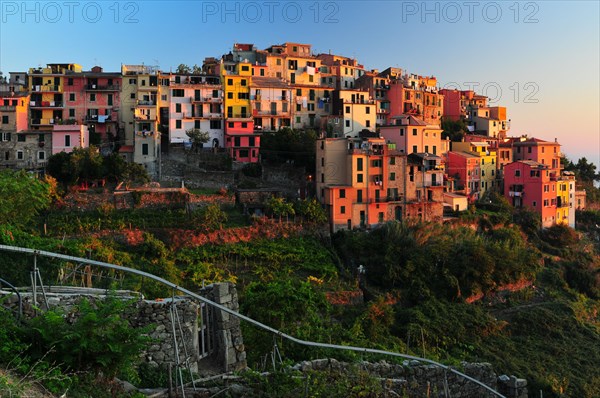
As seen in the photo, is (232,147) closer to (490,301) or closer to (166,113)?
(166,113)

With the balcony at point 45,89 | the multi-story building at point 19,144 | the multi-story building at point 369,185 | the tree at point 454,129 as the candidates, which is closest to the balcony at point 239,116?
the multi-story building at point 369,185

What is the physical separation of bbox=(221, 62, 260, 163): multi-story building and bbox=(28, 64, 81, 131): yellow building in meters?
13.0

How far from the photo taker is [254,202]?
3938 cm

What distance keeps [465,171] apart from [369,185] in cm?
1334

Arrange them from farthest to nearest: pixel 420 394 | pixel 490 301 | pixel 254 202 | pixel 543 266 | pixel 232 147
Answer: pixel 232 147 < pixel 543 266 < pixel 254 202 < pixel 490 301 < pixel 420 394

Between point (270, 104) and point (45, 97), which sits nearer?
point (45, 97)

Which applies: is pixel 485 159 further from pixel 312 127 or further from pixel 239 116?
pixel 239 116

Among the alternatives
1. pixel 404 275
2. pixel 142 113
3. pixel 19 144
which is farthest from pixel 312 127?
pixel 19 144

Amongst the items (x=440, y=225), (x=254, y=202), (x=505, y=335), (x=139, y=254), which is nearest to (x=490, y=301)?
(x=505, y=335)

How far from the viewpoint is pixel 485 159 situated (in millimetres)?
54469

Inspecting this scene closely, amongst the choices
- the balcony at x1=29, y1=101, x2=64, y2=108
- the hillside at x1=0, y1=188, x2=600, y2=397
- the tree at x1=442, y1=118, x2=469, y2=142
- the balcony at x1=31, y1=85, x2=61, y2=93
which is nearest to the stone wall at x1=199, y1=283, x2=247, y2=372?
the hillside at x1=0, y1=188, x2=600, y2=397

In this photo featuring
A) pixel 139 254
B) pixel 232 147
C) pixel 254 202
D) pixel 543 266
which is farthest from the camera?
pixel 232 147

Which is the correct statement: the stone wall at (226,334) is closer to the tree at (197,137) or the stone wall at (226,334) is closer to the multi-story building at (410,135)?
the tree at (197,137)

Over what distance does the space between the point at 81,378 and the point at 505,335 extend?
2782cm
